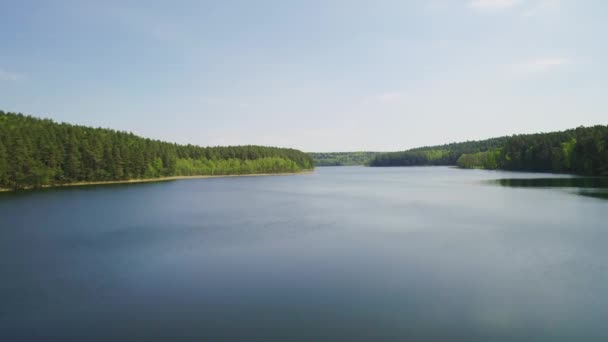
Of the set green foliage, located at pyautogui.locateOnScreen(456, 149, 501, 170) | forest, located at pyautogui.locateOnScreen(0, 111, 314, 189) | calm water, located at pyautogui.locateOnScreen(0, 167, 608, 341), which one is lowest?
calm water, located at pyautogui.locateOnScreen(0, 167, 608, 341)

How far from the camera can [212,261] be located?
15.5 meters

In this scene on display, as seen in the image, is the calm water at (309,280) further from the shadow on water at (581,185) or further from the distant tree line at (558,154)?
the distant tree line at (558,154)

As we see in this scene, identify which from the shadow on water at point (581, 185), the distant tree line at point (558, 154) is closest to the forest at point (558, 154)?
the distant tree line at point (558, 154)

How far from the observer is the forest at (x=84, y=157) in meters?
56.8

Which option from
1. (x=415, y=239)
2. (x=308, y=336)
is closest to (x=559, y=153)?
(x=415, y=239)

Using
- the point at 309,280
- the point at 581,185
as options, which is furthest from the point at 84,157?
the point at 581,185

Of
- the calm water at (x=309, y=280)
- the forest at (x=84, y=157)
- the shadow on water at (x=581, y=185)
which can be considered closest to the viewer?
the calm water at (x=309, y=280)

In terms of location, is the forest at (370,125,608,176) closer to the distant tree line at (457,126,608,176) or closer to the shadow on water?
the distant tree line at (457,126,608,176)

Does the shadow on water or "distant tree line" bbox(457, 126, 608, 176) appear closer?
the shadow on water

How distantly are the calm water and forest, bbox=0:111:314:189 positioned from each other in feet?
127

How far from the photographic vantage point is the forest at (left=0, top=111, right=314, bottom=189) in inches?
2237

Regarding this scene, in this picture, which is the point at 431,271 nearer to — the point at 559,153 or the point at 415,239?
the point at 415,239

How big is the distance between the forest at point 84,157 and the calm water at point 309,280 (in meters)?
38.6

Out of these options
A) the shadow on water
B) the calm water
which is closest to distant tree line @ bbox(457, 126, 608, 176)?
the shadow on water
